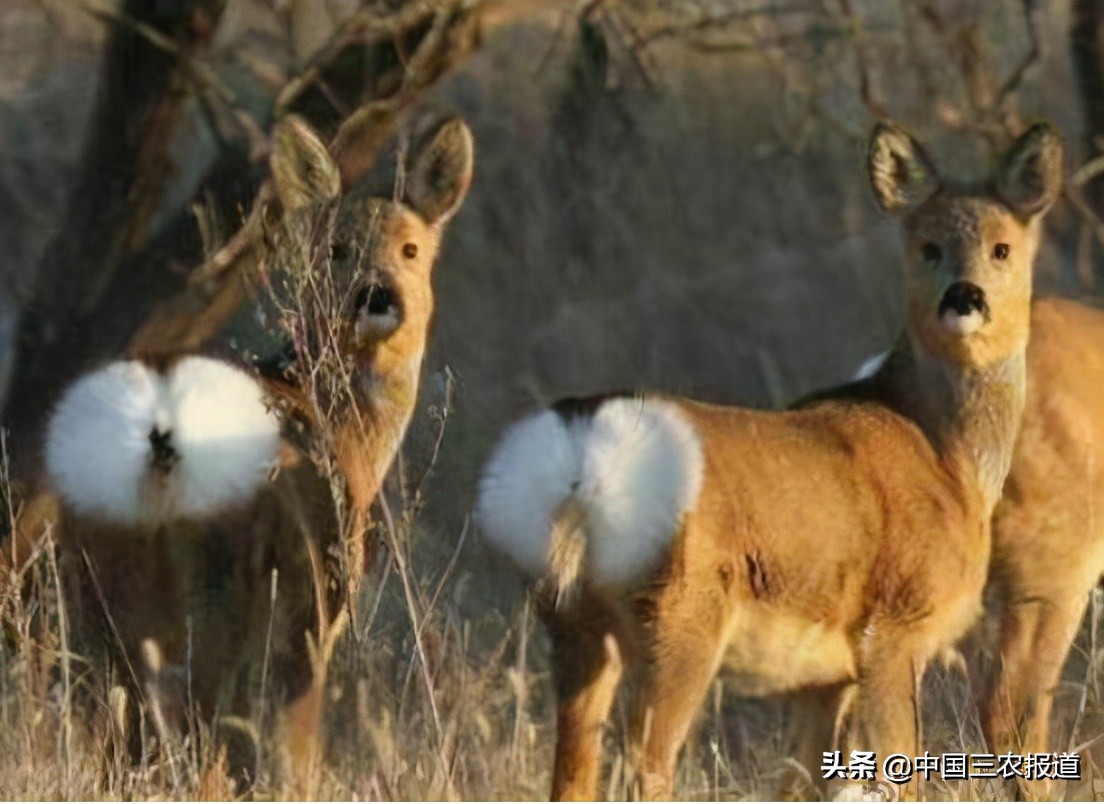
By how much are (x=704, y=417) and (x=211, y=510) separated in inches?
60.4

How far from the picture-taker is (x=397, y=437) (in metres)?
8.40

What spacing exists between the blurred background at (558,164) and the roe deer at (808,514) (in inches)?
56.0

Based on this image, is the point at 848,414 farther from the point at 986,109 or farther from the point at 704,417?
the point at 986,109

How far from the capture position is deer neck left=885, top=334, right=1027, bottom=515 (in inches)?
330

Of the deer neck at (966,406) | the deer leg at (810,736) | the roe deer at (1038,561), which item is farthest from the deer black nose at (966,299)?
the deer leg at (810,736)

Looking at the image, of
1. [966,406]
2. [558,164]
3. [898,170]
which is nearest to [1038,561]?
[966,406]

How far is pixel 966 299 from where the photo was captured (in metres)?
8.25

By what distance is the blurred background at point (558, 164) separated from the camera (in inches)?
378

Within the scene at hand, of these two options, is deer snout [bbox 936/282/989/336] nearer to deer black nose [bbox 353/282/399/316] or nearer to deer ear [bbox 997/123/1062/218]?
deer ear [bbox 997/123/1062/218]

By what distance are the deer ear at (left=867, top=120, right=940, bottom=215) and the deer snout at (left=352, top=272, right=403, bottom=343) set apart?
1.67m

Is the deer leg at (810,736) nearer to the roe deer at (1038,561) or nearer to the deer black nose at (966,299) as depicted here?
the roe deer at (1038,561)

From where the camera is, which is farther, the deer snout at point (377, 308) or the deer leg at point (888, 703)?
the deer snout at point (377, 308)

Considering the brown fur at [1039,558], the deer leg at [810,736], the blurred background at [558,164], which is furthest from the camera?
the blurred background at [558,164]

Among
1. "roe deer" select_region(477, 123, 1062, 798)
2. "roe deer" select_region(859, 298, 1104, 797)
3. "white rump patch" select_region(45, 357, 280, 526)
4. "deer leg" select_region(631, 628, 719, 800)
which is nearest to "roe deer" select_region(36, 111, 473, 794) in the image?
"white rump patch" select_region(45, 357, 280, 526)
